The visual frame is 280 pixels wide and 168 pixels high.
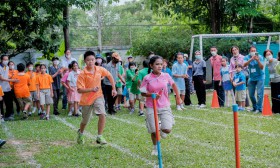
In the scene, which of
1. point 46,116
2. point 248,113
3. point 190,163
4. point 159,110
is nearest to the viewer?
point 190,163

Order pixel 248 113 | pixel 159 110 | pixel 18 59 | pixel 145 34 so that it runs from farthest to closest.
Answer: pixel 145 34 < pixel 18 59 < pixel 248 113 < pixel 159 110

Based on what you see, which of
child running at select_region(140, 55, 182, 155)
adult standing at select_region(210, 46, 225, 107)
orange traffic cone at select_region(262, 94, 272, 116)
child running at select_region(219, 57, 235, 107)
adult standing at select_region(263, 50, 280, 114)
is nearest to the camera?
child running at select_region(140, 55, 182, 155)

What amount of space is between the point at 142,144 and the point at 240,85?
248 inches

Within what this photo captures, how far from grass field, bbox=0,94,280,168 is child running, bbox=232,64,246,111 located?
1.31 m

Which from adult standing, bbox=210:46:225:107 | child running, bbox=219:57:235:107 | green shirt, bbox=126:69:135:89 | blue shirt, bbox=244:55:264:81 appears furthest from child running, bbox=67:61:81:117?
blue shirt, bbox=244:55:264:81

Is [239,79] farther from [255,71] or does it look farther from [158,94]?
[158,94]

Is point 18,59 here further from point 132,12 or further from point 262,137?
point 132,12

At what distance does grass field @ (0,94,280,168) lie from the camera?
7.89 metres

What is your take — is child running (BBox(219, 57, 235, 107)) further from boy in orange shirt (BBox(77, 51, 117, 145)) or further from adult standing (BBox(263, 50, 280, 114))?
boy in orange shirt (BBox(77, 51, 117, 145))

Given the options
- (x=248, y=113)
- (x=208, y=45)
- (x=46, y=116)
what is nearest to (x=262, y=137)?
(x=248, y=113)

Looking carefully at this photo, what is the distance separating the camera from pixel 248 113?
1411cm

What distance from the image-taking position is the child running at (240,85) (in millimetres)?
14914

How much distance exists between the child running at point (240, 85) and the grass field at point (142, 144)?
131 centimetres

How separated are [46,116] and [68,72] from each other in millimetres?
1828
